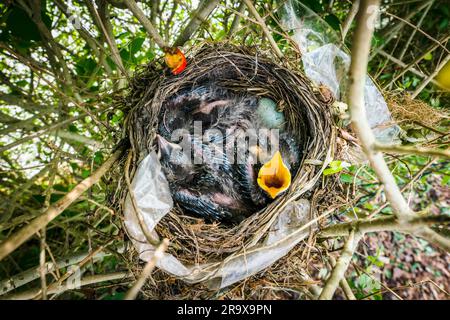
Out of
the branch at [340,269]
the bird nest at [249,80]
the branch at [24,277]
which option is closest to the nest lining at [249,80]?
the bird nest at [249,80]

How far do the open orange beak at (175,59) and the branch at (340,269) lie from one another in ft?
2.74

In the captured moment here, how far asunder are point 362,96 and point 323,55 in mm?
691

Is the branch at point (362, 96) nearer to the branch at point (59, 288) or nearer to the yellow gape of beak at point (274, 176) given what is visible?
→ the yellow gape of beak at point (274, 176)

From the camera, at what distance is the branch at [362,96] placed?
1.94 feet

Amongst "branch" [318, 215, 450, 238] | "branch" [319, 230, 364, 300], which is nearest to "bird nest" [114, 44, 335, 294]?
"branch" [318, 215, 450, 238]

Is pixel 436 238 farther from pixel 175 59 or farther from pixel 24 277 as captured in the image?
pixel 24 277

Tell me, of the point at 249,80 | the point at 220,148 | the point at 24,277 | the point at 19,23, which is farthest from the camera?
the point at 220,148

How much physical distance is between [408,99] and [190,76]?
0.92m

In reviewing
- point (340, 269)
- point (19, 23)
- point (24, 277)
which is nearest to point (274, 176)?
point (340, 269)

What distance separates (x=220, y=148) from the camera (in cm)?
163
